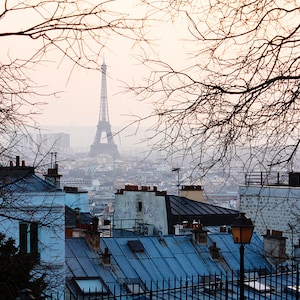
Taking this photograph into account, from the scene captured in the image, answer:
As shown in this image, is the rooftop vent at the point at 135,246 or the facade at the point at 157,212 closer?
the rooftop vent at the point at 135,246

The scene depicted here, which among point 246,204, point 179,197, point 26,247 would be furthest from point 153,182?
point 26,247

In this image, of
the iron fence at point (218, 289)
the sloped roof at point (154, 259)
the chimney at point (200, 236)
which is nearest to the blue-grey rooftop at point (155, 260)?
the sloped roof at point (154, 259)

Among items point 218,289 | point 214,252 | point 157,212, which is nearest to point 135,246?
point 214,252

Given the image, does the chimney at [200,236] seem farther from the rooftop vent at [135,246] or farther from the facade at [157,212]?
the facade at [157,212]

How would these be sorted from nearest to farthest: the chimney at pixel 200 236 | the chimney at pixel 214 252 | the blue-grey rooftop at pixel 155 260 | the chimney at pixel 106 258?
the blue-grey rooftop at pixel 155 260 < the chimney at pixel 106 258 < the chimney at pixel 214 252 < the chimney at pixel 200 236

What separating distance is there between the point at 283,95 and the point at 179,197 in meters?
34.5

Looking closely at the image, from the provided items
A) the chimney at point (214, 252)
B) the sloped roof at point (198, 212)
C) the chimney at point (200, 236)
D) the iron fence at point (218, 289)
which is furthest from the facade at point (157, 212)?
the iron fence at point (218, 289)

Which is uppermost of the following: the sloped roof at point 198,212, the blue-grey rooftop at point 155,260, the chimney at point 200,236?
the sloped roof at point 198,212

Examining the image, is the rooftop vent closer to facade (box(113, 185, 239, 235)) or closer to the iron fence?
the iron fence

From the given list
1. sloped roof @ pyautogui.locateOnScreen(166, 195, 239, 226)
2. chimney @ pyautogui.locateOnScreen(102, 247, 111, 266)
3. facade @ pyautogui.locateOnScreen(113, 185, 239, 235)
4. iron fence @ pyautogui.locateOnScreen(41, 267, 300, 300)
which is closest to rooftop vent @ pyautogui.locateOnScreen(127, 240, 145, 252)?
chimney @ pyautogui.locateOnScreen(102, 247, 111, 266)

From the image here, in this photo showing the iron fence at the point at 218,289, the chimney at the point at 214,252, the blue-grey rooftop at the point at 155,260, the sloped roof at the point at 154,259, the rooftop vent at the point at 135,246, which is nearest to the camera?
the iron fence at the point at 218,289

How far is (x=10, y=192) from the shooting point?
36.8 feet

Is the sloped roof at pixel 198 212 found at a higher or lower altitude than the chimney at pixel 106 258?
higher

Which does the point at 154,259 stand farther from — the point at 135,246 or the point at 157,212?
the point at 157,212
